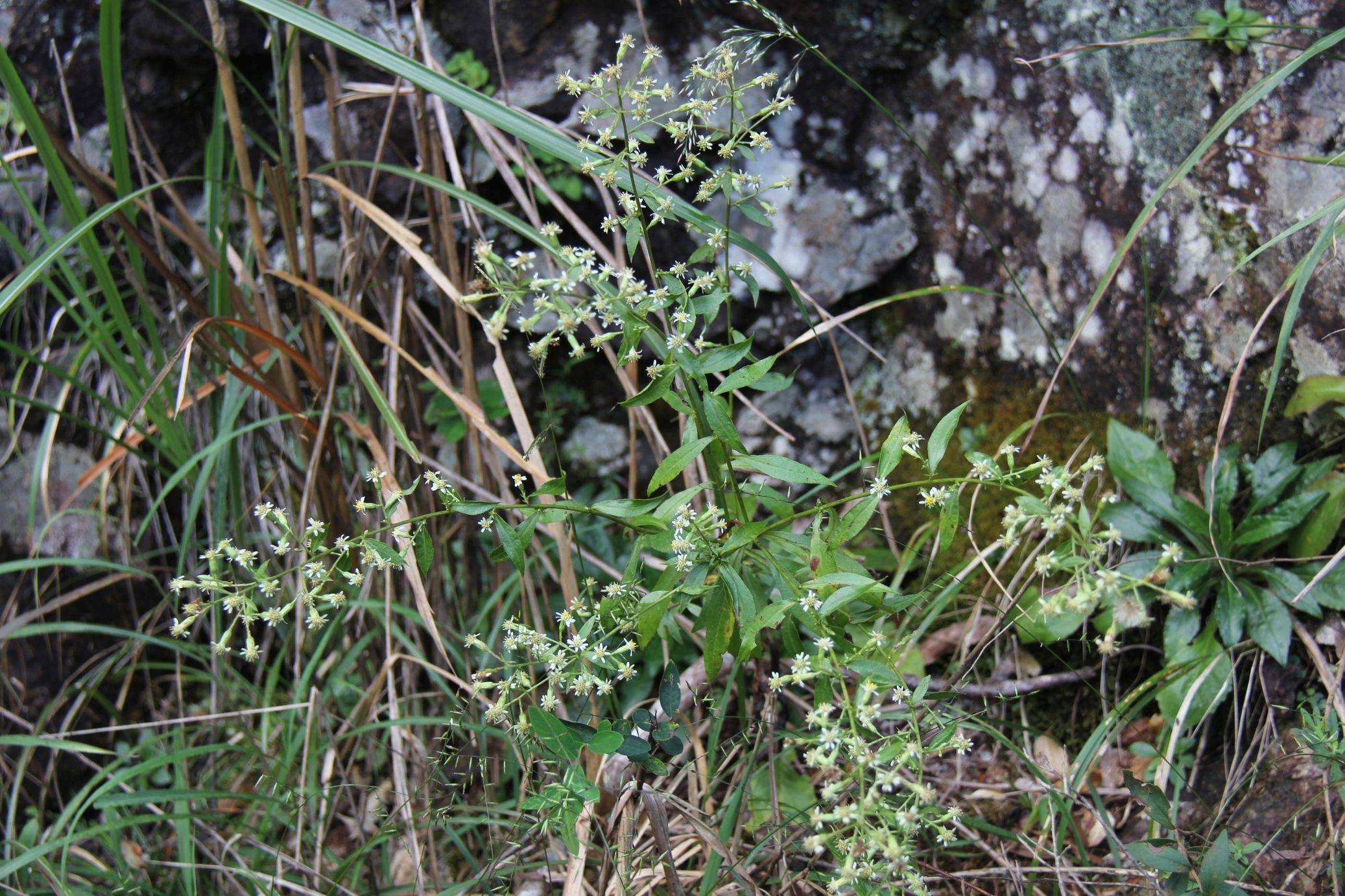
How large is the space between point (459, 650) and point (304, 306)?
0.82 meters

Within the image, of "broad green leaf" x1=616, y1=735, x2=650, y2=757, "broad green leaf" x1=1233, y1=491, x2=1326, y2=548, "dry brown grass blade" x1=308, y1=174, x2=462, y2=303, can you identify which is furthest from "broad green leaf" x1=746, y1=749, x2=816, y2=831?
"dry brown grass blade" x1=308, y1=174, x2=462, y2=303

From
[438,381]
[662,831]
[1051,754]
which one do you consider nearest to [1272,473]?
[1051,754]

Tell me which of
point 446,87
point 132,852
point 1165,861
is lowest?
point 132,852

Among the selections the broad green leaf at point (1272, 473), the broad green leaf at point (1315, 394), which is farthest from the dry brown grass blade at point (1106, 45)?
the broad green leaf at point (1272, 473)

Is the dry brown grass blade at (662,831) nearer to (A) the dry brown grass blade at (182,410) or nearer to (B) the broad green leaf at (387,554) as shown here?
(B) the broad green leaf at (387,554)

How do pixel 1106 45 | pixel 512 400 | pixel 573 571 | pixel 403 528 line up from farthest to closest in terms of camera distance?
pixel 573 571 < pixel 512 400 < pixel 1106 45 < pixel 403 528

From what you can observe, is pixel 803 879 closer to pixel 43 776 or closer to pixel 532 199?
pixel 532 199

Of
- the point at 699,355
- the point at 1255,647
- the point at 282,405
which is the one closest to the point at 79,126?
the point at 282,405

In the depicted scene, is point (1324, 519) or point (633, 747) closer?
point (633, 747)

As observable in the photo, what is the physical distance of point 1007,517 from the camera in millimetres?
993

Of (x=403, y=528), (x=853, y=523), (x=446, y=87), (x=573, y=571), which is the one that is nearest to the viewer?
(x=853, y=523)

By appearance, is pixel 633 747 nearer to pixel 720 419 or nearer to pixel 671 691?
pixel 671 691

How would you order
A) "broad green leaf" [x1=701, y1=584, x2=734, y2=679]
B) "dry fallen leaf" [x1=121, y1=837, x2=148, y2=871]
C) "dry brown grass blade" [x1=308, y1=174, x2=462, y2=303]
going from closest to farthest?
"broad green leaf" [x1=701, y1=584, x2=734, y2=679] → "dry brown grass blade" [x1=308, y1=174, x2=462, y2=303] → "dry fallen leaf" [x1=121, y1=837, x2=148, y2=871]

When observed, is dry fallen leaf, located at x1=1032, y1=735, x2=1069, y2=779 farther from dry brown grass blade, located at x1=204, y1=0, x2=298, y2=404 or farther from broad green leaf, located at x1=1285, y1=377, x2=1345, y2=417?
dry brown grass blade, located at x1=204, y1=0, x2=298, y2=404
